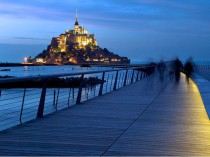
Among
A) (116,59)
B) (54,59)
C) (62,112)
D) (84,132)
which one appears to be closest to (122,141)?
(84,132)

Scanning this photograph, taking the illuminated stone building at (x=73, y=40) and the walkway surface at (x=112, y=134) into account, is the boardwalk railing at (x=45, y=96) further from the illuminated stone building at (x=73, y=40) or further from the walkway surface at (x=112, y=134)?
the illuminated stone building at (x=73, y=40)

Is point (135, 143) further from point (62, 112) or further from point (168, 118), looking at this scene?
point (62, 112)

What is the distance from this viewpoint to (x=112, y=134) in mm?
5379

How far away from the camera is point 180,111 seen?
802 centimetres

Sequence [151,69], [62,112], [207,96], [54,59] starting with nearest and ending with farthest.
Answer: [207,96] → [62,112] → [151,69] → [54,59]

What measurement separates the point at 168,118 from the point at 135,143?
92.3 inches

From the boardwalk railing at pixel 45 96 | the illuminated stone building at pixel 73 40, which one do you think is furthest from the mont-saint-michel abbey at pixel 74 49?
the boardwalk railing at pixel 45 96

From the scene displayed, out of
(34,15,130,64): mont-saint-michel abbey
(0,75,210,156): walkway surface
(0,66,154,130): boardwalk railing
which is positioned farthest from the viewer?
(34,15,130,64): mont-saint-michel abbey

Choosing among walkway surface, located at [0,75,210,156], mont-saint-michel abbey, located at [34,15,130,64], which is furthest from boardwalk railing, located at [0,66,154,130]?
mont-saint-michel abbey, located at [34,15,130,64]

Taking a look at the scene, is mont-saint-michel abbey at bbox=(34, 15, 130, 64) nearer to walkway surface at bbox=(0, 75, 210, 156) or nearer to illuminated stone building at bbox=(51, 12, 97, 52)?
illuminated stone building at bbox=(51, 12, 97, 52)

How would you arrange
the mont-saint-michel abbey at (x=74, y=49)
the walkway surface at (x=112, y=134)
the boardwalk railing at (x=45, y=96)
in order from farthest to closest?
the mont-saint-michel abbey at (x=74, y=49)
the boardwalk railing at (x=45, y=96)
the walkway surface at (x=112, y=134)

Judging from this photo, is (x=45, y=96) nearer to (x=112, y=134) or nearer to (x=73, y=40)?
(x=112, y=134)

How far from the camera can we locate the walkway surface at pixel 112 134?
441 cm

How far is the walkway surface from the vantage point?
4.41 m
